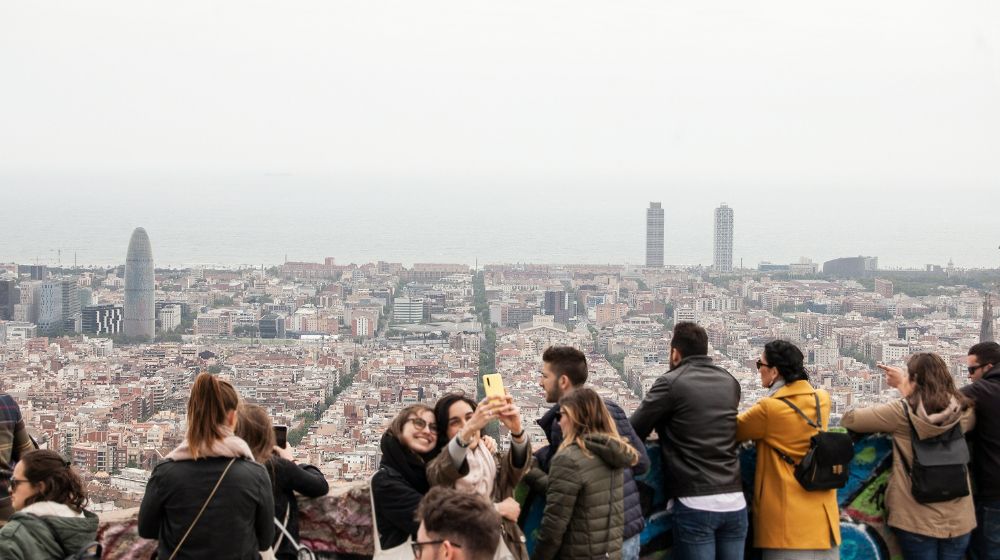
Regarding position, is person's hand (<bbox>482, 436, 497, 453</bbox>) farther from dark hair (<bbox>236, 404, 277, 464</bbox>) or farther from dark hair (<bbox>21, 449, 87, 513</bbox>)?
dark hair (<bbox>21, 449, 87, 513</bbox>)

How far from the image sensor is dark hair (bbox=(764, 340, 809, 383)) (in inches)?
149

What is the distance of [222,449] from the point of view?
2912mm

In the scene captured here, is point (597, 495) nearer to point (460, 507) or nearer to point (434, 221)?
point (460, 507)

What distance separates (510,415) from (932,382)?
163cm

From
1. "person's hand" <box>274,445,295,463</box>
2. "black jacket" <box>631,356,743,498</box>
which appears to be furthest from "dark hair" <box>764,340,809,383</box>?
"person's hand" <box>274,445,295,463</box>

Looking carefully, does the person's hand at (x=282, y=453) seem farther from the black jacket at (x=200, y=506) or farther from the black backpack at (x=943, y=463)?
the black backpack at (x=943, y=463)

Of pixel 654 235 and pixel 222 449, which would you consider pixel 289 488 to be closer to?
pixel 222 449

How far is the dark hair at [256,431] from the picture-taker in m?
3.18

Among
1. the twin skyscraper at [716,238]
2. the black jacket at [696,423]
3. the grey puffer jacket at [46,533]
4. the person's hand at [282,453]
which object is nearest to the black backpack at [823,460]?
the black jacket at [696,423]

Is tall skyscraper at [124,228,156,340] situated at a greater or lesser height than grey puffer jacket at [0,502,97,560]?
lesser

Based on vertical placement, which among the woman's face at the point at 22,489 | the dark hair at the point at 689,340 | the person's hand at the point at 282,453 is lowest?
the woman's face at the point at 22,489

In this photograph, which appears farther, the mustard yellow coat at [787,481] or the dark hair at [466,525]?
the mustard yellow coat at [787,481]

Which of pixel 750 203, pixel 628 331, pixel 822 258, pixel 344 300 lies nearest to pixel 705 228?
pixel 750 203

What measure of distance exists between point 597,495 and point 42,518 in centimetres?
155
